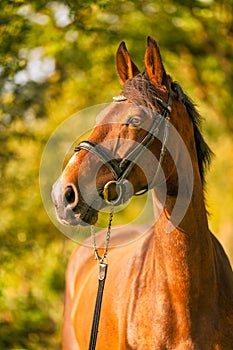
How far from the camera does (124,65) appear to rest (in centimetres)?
417

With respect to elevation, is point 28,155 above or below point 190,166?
above

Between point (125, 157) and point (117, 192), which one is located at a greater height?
point (125, 157)

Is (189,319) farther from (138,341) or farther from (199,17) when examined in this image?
(199,17)

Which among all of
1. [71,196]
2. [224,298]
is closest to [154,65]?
[71,196]

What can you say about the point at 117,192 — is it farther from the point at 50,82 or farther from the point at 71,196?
the point at 50,82

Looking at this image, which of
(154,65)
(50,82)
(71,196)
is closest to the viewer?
(71,196)

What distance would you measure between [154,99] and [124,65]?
0.42 meters

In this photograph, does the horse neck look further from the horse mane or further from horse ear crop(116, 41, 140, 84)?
horse ear crop(116, 41, 140, 84)

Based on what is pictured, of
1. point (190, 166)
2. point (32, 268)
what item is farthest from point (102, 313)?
point (32, 268)

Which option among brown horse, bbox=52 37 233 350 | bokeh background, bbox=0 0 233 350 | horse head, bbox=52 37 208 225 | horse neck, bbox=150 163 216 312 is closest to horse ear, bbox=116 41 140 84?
brown horse, bbox=52 37 233 350

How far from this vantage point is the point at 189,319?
157 inches

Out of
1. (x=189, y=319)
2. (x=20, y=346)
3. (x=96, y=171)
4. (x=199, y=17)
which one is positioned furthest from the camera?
(x=199, y=17)

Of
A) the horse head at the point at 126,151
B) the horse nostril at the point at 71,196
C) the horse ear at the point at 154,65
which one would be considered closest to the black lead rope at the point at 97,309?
the horse head at the point at 126,151

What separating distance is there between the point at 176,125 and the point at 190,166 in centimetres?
25
